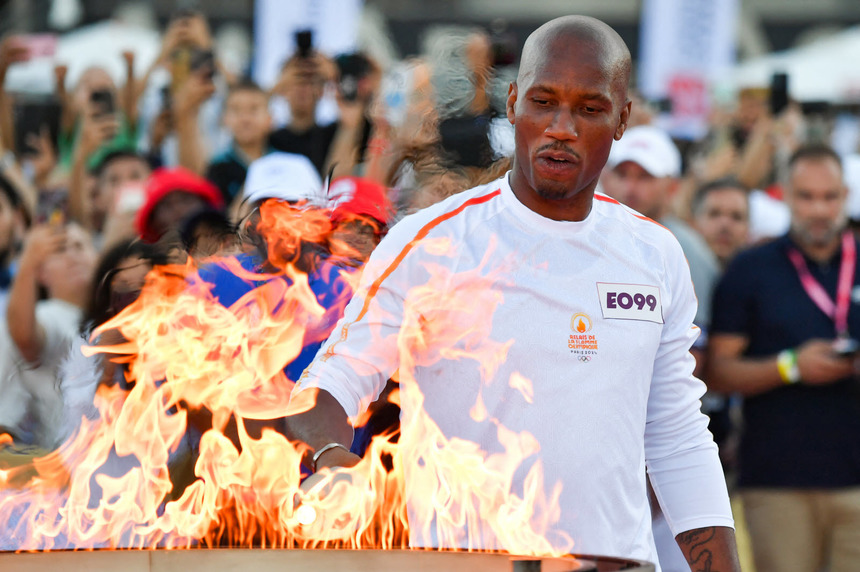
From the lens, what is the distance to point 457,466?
2.47 m

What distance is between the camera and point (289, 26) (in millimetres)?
8055

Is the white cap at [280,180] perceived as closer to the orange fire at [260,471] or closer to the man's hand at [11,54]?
the orange fire at [260,471]

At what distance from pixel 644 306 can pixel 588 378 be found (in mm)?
232

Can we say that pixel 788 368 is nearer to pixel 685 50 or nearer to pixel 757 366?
pixel 757 366

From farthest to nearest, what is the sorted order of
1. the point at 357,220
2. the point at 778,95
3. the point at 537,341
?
the point at 778,95, the point at 357,220, the point at 537,341

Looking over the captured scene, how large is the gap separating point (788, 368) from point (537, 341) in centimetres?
269

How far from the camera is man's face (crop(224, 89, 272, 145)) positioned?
6285 mm

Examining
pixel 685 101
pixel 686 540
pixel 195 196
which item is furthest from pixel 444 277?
pixel 685 101

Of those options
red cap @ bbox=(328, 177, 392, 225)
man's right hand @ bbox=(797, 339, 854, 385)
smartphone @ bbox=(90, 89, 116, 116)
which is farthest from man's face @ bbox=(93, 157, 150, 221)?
man's right hand @ bbox=(797, 339, 854, 385)

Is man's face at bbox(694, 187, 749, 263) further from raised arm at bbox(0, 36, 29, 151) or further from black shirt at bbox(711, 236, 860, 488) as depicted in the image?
raised arm at bbox(0, 36, 29, 151)

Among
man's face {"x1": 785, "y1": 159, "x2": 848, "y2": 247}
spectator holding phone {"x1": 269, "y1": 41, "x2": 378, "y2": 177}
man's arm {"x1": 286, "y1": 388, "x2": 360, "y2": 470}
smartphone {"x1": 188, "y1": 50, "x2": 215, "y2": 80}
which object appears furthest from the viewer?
smartphone {"x1": 188, "y1": 50, "x2": 215, "y2": 80}

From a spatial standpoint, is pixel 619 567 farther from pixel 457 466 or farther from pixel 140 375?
pixel 140 375

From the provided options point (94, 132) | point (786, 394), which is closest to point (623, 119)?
point (786, 394)

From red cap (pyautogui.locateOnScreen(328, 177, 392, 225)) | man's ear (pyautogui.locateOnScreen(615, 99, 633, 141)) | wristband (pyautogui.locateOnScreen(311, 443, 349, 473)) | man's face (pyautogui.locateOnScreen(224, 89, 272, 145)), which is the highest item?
man's face (pyautogui.locateOnScreen(224, 89, 272, 145))
